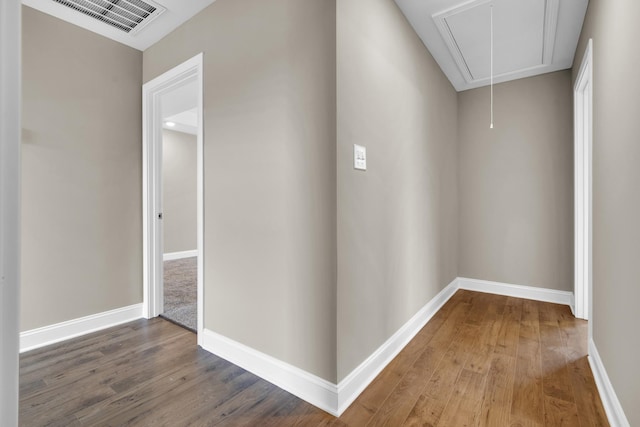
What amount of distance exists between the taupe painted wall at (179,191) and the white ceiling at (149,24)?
363cm

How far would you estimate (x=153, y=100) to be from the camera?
2867 mm

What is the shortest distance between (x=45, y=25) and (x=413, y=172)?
3107 millimetres

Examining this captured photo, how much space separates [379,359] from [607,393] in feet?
3.93

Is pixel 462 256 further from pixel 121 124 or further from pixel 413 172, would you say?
pixel 121 124

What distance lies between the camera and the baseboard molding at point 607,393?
4.71 feet

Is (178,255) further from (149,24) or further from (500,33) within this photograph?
(500,33)

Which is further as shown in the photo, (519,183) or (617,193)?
(519,183)

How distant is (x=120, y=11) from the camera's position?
2.34 m

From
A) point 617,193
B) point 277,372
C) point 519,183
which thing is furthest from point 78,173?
point 519,183

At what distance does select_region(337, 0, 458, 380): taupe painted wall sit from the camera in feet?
5.49

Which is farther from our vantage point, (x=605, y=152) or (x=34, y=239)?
(x=34, y=239)

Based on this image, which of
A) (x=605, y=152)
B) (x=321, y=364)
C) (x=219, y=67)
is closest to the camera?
(x=321, y=364)

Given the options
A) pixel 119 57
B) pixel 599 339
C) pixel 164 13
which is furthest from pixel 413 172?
pixel 119 57

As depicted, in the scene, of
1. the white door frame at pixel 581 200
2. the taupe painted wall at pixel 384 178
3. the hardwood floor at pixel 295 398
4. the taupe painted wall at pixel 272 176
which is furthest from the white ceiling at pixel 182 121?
the white door frame at pixel 581 200
